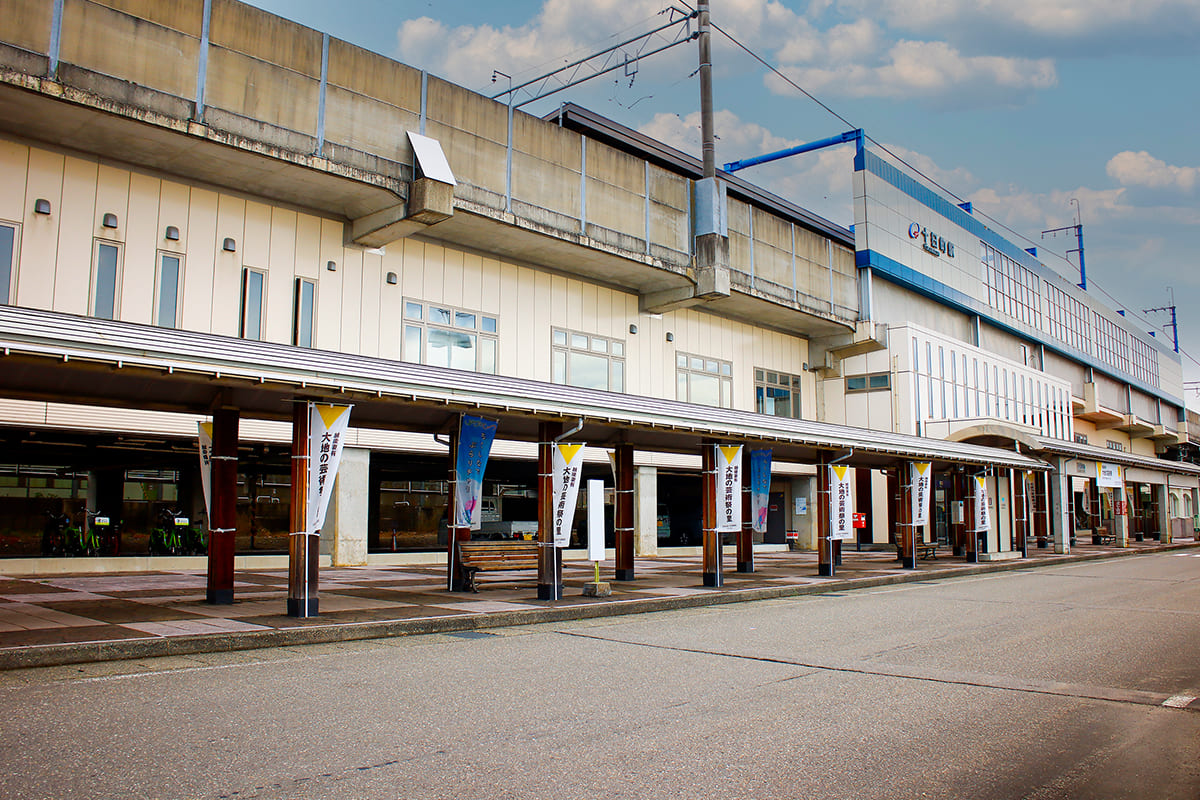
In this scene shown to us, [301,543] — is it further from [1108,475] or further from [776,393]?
[1108,475]

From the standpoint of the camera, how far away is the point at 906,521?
25641mm

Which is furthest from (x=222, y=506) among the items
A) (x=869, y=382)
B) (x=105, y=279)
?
(x=869, y=382)

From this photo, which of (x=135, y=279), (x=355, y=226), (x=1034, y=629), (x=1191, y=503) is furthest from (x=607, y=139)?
(x=1191, y=503)

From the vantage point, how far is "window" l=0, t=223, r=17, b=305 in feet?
56.6

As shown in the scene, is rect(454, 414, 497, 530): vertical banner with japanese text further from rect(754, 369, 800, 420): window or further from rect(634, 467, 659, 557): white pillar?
rect(754, 369, 800, 420): window

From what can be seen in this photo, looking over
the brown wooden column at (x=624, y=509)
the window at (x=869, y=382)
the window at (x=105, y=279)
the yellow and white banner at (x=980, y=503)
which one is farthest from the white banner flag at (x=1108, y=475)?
the window at (x=105, y=279)

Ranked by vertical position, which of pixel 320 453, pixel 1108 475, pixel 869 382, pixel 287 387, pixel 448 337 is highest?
pixel 869 382

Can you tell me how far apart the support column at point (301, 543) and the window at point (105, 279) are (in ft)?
26.3

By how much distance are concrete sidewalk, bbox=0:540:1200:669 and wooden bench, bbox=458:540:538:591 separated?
0.49 metres

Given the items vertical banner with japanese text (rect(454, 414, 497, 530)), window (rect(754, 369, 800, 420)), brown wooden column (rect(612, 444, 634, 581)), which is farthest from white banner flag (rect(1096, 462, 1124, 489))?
vertical banner with japanese text (rect(454, 414, 497, 530))

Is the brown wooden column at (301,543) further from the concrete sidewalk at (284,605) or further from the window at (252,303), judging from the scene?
the window at (252,303)

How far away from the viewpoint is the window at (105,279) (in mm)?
18391

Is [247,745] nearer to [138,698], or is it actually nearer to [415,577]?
[138,698]

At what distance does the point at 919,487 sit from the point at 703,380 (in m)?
9.61
